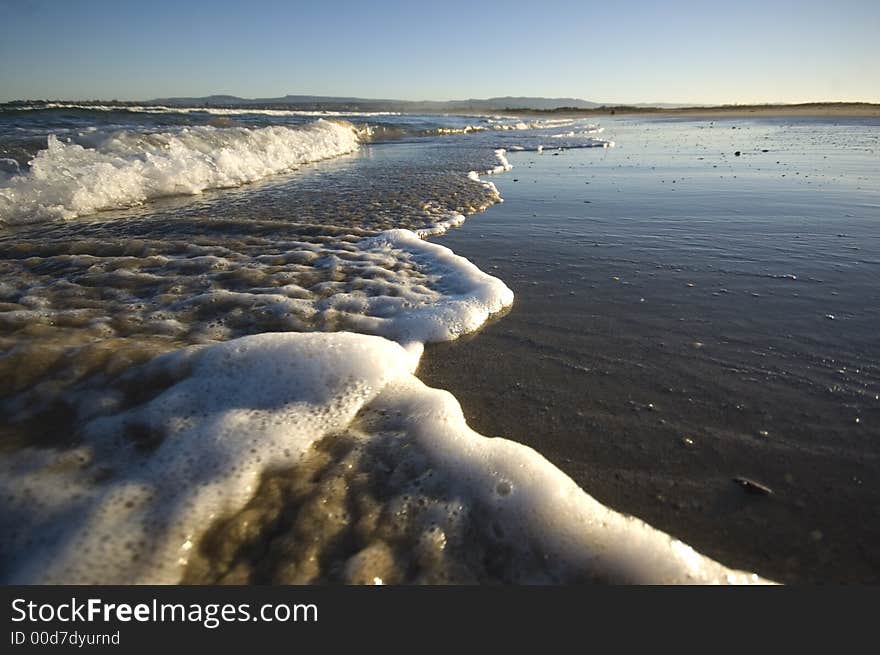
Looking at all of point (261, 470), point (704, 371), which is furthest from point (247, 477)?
point (704, 371)

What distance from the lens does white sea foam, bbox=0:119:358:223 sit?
6363 mm

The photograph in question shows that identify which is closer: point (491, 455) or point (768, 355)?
point (491, 455)

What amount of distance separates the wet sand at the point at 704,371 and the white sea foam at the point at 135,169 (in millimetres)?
5329

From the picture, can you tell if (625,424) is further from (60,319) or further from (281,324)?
(60,319)

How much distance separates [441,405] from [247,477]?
0.88 m

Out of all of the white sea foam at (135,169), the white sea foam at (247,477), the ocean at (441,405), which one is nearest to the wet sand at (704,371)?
the ocean at (441,405)

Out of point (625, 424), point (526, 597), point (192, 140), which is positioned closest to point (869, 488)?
point (625, 424)

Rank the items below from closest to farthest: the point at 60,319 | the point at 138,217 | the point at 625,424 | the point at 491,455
A: the point at 491,455 < the point at 625,424 < the point at 60,319 < the point at 138,217

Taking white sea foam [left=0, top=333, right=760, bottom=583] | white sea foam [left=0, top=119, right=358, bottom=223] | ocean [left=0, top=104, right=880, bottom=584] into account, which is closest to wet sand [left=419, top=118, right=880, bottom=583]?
ocean [left=0, top=104, right=880, bottom=584]

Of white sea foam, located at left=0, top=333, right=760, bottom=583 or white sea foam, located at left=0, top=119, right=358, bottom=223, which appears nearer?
white sea foam, located at left=0, top=333, right=760, bottom=583

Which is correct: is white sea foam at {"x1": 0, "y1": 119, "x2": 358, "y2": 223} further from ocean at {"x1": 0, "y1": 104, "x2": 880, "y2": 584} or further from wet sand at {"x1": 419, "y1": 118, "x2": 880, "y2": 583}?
wet sand at {"x1": 419, "y1": 118, "x2": 880, "y2": 583}

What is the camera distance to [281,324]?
3066 millimetres

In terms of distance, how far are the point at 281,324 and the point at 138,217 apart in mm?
4450

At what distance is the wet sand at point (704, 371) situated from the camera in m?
1.69
